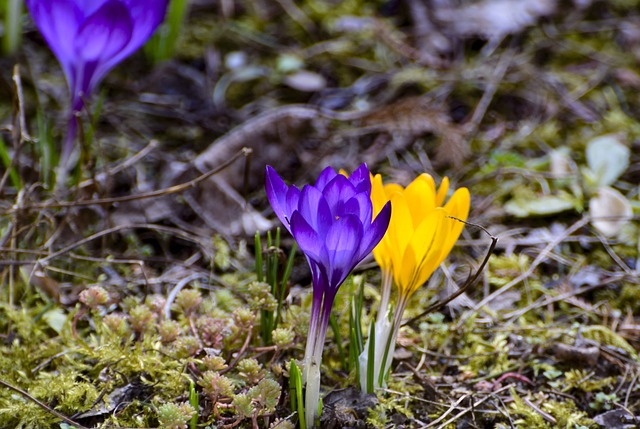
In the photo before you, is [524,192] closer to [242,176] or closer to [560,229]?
[560,229]

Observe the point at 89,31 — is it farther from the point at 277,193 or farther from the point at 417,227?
the point at 417,227

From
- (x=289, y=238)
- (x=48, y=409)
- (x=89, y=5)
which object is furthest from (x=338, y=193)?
(x=89, y=5)

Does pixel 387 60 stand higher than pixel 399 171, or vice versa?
pixel 387 60

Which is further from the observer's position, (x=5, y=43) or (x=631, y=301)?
Result: (x=5, y=43)

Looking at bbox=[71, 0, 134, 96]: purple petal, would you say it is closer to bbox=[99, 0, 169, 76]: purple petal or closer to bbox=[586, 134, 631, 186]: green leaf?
bbox=[99, 0, 169, 76]: purple petal

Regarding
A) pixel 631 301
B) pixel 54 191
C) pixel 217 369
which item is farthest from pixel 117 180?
pixel 631 301

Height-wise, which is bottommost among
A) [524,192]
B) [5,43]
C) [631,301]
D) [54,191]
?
[631,301]

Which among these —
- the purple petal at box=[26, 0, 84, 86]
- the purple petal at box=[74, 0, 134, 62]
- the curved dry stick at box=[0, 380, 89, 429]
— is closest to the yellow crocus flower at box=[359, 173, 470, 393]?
the curved dry stick at box=[0, 380, 89, 429]
